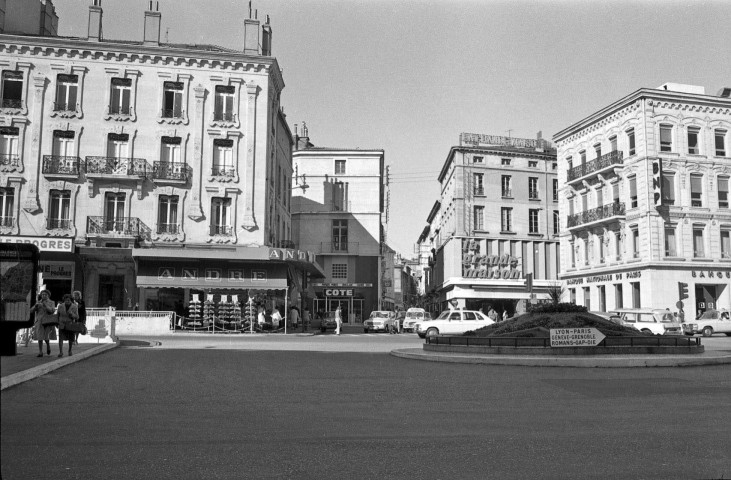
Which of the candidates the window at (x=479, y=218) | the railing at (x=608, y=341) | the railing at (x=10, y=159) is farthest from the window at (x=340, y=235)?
the railing at (x=608, y=341)

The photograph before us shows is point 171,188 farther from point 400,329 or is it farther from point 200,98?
point 400,329

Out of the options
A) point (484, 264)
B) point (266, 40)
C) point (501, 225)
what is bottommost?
point (484, 264)

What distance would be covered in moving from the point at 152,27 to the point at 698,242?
37500mm

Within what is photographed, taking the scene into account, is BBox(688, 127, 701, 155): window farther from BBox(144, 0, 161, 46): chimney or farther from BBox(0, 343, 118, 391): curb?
BBox(0, 343, 118, 391): curb

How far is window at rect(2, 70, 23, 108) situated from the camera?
36.2 metres

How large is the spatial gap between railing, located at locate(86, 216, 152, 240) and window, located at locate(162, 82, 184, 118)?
6292 mm

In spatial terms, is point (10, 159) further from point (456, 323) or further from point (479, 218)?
Result: point (479, 218)

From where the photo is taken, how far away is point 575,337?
54.7 feet

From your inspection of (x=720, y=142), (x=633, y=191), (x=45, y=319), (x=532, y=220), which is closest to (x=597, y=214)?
(x=633, y=191)

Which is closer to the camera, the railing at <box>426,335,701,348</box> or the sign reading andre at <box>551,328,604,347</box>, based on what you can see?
the sign reading andre at <box>551,328,604,347</box>

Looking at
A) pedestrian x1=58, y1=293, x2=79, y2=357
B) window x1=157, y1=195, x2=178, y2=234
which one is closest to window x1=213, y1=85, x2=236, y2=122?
window x1=157, y1=195, x2=178, y2=234

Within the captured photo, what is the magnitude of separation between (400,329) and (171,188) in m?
17.5

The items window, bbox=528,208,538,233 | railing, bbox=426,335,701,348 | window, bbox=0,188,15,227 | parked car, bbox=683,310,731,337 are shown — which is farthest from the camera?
window, bbox=528,208,538,233

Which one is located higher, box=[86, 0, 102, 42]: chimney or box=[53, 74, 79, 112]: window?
box=[86, 0, 102, 42]: chimney
